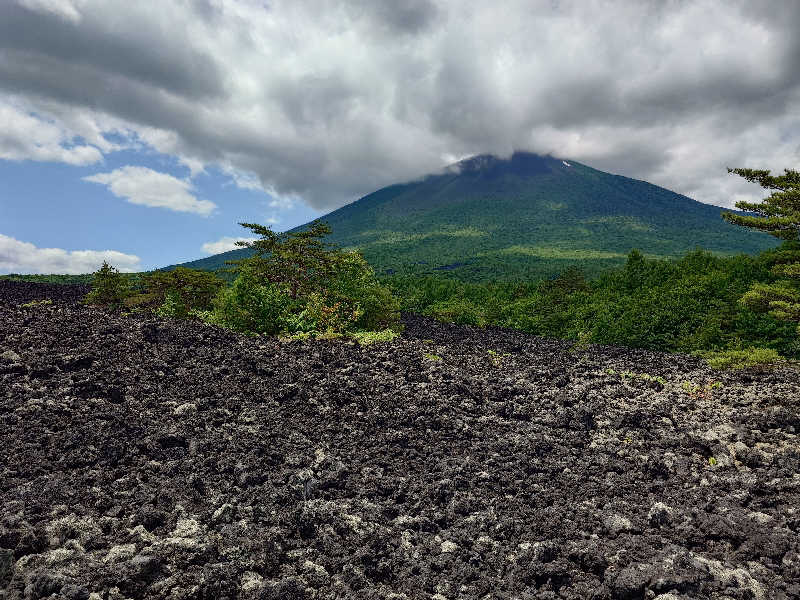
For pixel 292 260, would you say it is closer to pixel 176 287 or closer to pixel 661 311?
pixel 176 287

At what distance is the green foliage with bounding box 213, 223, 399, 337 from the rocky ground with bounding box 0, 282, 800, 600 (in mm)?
4743

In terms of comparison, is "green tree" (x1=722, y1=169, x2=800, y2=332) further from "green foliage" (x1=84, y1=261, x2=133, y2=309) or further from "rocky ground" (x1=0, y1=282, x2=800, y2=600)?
"green foliage" (x1=84, y1=261, x2=133, y2=309)

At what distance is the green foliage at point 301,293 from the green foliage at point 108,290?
7081 millimetres

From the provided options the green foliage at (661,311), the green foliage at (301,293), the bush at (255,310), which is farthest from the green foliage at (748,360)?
the bush at (255,310)

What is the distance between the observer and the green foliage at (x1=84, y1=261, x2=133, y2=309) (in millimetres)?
22155

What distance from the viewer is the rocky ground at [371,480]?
4039 mm

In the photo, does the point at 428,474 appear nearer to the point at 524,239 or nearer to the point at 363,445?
the point at 363,445

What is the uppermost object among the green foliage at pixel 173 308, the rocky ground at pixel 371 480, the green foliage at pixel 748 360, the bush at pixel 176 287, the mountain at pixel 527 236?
the mountain at pixel 527 236

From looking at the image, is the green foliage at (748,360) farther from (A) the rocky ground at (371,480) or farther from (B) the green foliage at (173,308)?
(B) the green foliage at (173,308)

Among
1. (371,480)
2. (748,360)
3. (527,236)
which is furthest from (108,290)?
(527,236)

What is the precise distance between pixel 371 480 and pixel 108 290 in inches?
863

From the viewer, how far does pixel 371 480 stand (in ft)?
19.1

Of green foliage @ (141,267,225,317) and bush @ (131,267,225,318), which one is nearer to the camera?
bush @ (131,267,225,318)

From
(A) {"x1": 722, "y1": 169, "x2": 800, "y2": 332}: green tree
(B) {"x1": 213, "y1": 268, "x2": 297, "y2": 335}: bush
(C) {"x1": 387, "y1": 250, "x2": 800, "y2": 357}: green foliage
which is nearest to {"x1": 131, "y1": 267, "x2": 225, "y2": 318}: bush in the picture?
(B) {"x1": 213, "y1": 268, "x2": 297, "y2": 335}: bush
